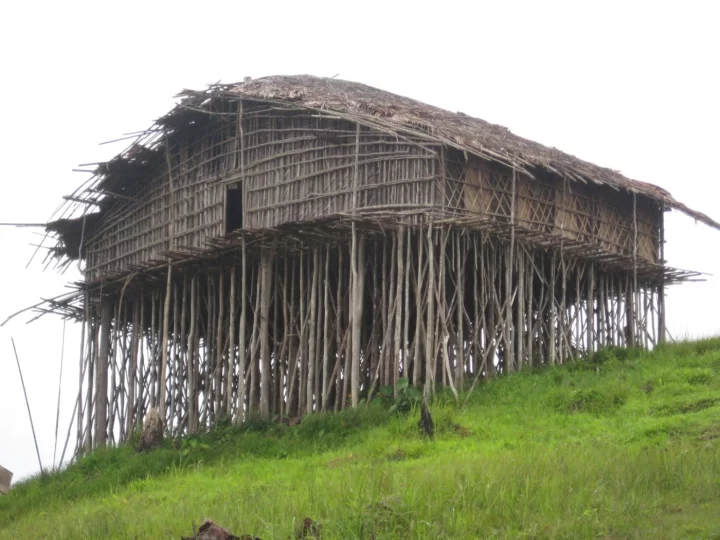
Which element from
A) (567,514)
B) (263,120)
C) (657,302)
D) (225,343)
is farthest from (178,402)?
(567,514)

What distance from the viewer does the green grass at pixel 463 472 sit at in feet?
43.8

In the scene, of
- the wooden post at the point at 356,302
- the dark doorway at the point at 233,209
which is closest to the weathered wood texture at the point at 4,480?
the wooden post at the point at 356,302

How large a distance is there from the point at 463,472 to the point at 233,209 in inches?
545

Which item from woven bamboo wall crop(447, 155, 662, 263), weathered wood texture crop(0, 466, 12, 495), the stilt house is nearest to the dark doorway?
the stilt house

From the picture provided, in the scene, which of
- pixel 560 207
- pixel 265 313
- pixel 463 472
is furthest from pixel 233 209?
pixel 463 472

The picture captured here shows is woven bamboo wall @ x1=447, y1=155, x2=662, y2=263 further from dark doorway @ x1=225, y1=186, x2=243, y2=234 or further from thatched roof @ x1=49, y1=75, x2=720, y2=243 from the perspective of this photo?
dark doorway @ x1=225, y1=186, x2=243, y2=234

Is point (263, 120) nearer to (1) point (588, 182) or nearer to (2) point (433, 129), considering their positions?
(2) point (433, 129)

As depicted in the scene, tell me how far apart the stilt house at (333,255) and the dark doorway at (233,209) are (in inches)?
2.1

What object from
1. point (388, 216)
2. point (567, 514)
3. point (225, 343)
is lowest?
point (567, 514)

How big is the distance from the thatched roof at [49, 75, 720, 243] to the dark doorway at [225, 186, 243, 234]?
6.39ft

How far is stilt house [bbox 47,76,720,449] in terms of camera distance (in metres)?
22.4

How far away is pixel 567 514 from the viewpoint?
43.6ft

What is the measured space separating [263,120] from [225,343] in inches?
194

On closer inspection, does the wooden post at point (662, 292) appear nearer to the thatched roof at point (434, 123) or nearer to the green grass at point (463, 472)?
the thatched roof at point (434, 123)
